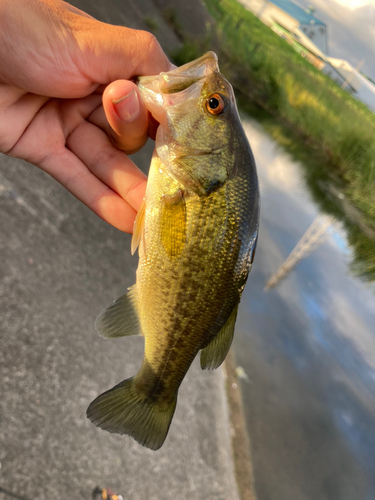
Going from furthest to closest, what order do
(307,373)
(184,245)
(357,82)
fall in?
(357,82)
(307,373)
(184,245)

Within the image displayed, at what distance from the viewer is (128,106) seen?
1.45 metres

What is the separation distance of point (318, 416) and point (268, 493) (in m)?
1.29

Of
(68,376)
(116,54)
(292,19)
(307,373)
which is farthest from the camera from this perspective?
(292,19)

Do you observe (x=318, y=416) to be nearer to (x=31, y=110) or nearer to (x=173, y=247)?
(x=173, y=247)

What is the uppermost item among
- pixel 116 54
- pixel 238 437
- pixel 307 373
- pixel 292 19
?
pixel 292 19

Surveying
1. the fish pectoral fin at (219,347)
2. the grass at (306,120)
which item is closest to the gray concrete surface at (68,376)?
the fish pectoral fin at (219,347)

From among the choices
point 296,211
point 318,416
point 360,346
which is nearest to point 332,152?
point 296,211

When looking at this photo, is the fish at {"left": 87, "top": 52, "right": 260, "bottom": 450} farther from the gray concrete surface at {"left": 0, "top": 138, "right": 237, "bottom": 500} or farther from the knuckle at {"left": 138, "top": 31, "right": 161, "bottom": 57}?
the gray concrete surface at {"left": 0, "top": 138, "right": 237, "bottom": 500}

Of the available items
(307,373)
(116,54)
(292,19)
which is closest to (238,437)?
(307,373)

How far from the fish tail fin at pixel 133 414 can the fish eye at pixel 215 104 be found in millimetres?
1396

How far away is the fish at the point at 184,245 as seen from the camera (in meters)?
1.38

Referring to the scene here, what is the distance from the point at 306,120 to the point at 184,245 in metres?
15.3

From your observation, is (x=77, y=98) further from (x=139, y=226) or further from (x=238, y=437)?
(x=238, y=437)

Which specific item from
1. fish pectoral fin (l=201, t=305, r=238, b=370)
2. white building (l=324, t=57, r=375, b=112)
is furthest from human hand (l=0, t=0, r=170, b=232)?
white building (l=324, t=57, r=375, b=112)
